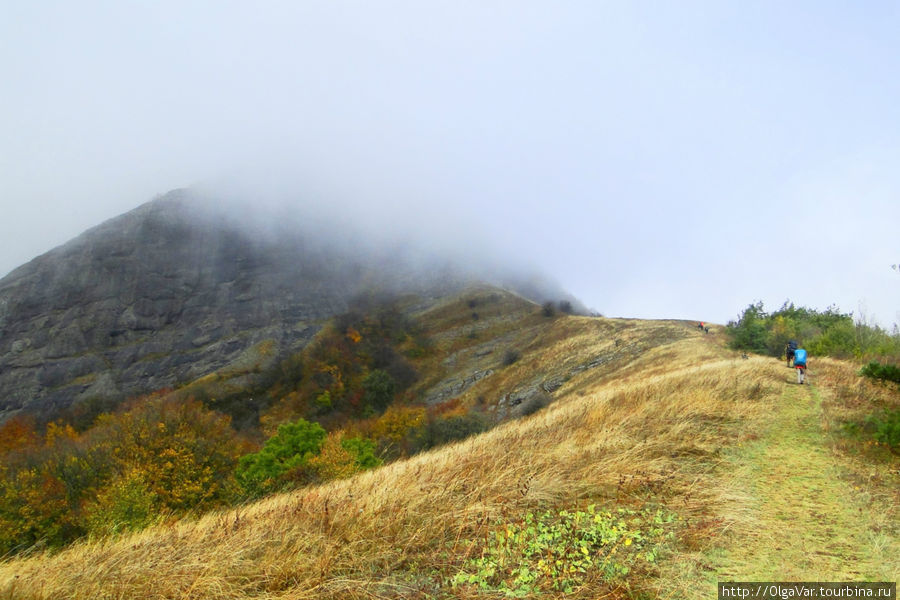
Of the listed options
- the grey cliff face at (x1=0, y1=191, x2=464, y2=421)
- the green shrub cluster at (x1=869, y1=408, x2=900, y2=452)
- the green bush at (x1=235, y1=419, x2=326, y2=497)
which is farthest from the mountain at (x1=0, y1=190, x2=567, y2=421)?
the green shrub cluster at (x1=869, y1=408, x2=900, y2=452)

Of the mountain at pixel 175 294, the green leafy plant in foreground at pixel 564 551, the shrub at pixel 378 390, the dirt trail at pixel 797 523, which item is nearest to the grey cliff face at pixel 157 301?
the mountain at pixel 175 294

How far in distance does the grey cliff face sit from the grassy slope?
112 metres

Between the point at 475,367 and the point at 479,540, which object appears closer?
the point at 479,540

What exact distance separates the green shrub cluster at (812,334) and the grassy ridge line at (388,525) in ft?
59.3

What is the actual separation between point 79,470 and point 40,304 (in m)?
127

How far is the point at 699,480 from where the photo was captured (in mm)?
A: 6059

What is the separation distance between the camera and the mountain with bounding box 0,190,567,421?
106438 mm

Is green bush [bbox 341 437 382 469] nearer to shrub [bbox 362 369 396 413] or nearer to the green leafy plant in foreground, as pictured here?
the green leafy plant in foreground

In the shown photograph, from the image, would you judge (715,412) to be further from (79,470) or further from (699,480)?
(79,470)

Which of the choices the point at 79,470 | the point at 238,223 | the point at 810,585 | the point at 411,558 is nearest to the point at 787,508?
the point at 810,585

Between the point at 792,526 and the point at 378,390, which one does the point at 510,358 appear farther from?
the point at 792,526

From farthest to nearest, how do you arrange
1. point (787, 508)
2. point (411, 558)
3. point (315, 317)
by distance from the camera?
point (315, 317) < point (787, 508) < point (411, 558)

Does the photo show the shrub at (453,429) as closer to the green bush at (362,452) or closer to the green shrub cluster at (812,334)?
the green bush at (362,452)

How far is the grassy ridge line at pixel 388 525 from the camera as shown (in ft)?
12.3
